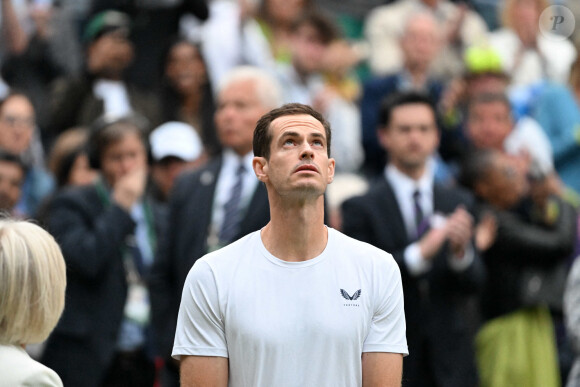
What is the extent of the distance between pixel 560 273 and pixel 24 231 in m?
5.09

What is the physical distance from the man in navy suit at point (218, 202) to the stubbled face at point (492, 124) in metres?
3.38

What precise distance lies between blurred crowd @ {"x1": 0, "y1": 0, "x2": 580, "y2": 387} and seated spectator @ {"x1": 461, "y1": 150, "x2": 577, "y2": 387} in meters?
0.01

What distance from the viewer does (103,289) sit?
25.4ft

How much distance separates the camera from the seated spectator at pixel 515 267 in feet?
28.3

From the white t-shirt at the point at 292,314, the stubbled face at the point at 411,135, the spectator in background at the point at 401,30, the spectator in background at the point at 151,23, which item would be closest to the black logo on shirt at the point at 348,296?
the white t-shirt at the point at 292,314

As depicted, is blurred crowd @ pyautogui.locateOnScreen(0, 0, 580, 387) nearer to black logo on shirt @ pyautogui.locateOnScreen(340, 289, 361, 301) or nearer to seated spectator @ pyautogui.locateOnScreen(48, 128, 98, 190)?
seated spectator @ pyautogui.locateOnScreen(48, 128, 98, 190)

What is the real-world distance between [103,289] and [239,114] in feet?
4.77

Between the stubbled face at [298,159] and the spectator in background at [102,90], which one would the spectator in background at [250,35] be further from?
the stubbled face at [298,159]

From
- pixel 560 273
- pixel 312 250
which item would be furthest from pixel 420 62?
pixel 312 250

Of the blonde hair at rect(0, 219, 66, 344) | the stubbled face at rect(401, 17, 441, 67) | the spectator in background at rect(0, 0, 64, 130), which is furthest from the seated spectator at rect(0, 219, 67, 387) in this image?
the spectator in background at rect(0, 0, 64, 130)

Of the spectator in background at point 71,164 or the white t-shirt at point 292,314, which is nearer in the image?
the white t-shirt at point 292,314

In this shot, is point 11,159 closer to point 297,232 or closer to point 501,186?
point 501,186

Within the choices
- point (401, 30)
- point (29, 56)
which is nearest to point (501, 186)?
point (401, 30)

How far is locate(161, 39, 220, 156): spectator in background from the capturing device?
11070mm
